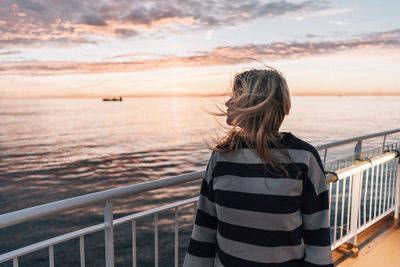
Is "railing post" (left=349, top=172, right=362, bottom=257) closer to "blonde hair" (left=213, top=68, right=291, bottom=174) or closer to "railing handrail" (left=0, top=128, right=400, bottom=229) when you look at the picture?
"railing handrail" (left=0, top=128, right=400, bottom=229)

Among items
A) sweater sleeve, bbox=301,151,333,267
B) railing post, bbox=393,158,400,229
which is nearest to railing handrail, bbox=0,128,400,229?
sweater sleeve, bbox=301,151,333,267

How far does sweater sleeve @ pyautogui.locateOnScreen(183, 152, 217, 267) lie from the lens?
122 centimetres

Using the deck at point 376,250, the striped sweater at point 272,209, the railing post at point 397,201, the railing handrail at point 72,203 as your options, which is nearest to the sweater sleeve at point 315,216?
the striped sweater at point 272,209

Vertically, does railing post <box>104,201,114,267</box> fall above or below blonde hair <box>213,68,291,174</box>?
below

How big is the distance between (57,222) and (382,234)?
11432 mm

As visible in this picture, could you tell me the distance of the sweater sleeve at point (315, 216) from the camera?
3.53 feet

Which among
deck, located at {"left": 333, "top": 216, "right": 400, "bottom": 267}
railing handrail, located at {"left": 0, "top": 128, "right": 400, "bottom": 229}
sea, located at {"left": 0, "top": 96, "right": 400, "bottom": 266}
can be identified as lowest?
sea, located at {"left": 0, "top": 96, "right": 400, "bottom": 266}

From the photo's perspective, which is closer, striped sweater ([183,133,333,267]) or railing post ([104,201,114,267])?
striped sweater ([183,133,333,267])

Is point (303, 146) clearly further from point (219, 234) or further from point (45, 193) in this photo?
point (45, 193)

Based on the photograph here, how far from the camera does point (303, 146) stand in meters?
1.07

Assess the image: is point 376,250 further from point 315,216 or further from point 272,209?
point 272,209

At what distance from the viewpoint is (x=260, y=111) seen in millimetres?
1071

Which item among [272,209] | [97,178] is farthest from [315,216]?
[97,178]

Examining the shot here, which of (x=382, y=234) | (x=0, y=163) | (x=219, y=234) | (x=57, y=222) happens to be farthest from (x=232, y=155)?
(x=0, y=163)
